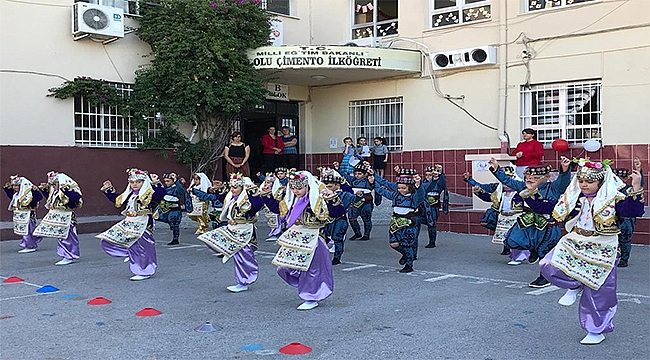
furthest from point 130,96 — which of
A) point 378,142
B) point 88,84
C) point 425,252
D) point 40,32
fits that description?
point 425,252

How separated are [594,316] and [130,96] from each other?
12259 millimetres

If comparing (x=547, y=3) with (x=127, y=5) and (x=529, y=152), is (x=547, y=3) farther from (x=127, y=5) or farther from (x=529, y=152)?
(x=127, y=5)

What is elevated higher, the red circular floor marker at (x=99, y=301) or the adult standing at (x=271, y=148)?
the adult standing at (x=271, y=148)

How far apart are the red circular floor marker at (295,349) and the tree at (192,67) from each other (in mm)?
10489

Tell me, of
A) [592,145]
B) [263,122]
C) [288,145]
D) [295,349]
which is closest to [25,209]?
[288,145]

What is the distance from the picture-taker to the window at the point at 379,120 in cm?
1730

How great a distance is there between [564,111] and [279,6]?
783 centimetres

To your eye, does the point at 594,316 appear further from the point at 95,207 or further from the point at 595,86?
the point at 95,207

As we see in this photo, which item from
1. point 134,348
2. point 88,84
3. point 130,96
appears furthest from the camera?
point 130,96

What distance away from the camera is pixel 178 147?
1602 cm

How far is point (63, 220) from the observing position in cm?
1031

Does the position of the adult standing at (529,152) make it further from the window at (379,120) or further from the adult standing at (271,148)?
the adult standing at (271,148)

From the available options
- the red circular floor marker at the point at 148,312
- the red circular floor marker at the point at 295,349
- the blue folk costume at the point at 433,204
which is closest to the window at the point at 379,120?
the blue folk costume at the point at 433,204

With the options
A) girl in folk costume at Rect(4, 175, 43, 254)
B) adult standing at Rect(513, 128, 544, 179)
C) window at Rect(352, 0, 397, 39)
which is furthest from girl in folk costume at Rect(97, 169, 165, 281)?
window at Rect(352, 0, 397, 39)
